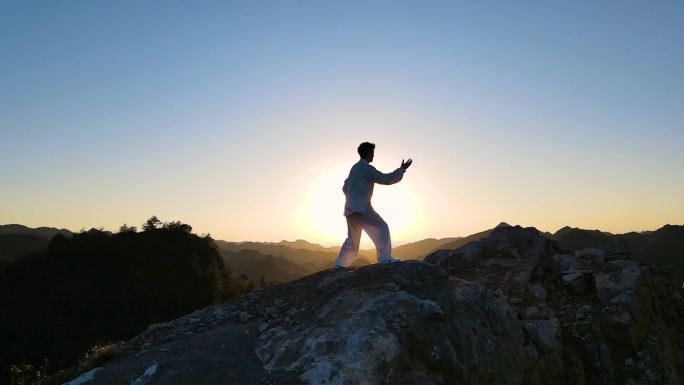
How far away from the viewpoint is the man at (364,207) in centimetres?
1101

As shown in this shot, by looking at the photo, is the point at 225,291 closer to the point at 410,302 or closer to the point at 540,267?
the point at 540,267

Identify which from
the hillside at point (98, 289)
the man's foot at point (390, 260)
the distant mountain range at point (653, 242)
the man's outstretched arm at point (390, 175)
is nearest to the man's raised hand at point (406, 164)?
the man's outstretched arm at point (390, 175)

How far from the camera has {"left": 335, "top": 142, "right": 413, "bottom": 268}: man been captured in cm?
1101

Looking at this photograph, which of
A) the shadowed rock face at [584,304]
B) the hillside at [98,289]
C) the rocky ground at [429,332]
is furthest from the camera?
the hillside at [98,289]

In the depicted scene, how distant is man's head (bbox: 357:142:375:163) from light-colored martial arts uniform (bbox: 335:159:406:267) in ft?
0.37

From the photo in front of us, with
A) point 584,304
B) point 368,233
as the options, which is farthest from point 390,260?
point 584,304

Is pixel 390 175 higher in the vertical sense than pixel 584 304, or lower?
higher

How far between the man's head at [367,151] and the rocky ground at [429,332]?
258 cm

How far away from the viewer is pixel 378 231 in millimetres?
11234

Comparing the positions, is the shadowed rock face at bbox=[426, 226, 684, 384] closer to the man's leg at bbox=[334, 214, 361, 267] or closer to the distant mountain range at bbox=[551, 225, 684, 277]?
the man's leg at bbox=[334, 214, 361, 267]

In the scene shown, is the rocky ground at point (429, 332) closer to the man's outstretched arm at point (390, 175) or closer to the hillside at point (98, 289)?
the man's outstretched arm at point (390, 175)

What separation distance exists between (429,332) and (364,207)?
3577mm

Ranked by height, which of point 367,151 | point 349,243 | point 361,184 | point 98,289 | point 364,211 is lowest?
point 98,289

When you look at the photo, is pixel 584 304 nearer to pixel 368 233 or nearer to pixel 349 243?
pixel 368 233
